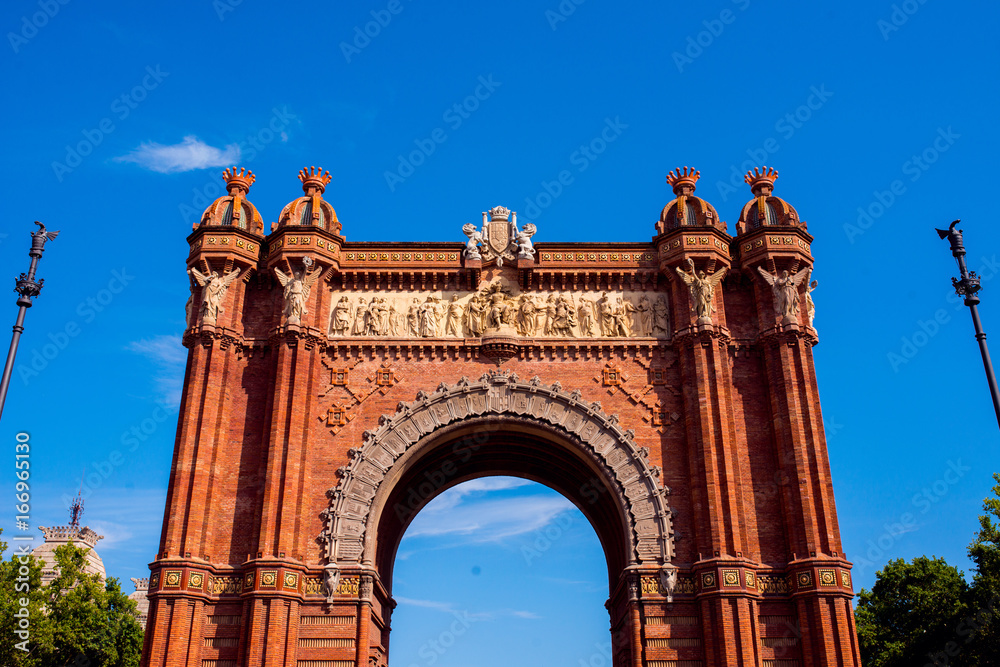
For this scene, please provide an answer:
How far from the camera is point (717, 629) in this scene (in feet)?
65.1

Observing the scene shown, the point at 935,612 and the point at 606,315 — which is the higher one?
the point at 606,315

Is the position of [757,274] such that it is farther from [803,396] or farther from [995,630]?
[995,630]

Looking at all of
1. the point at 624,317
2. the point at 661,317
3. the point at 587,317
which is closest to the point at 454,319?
the point at 587,317

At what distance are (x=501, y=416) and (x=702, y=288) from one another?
265 inches

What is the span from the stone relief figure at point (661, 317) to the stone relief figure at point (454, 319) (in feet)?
18.3

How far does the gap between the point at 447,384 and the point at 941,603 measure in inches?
917

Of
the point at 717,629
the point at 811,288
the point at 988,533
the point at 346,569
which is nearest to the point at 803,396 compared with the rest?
the point at 811,288

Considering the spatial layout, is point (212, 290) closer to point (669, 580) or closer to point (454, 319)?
point (454, 319)

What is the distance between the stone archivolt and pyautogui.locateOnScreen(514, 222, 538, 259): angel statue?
3.65m

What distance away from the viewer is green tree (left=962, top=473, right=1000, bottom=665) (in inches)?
996

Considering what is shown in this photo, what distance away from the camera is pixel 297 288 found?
23.5 m

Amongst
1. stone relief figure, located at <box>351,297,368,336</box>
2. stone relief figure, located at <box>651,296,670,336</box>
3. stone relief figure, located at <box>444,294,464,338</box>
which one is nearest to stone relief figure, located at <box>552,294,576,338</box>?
stone relief figure, located at <box>651,296,670,336</box>

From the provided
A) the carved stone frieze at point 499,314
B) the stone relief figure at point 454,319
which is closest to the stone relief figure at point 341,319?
the carved stone frieze at point 499,314

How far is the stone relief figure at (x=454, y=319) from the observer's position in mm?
24031
